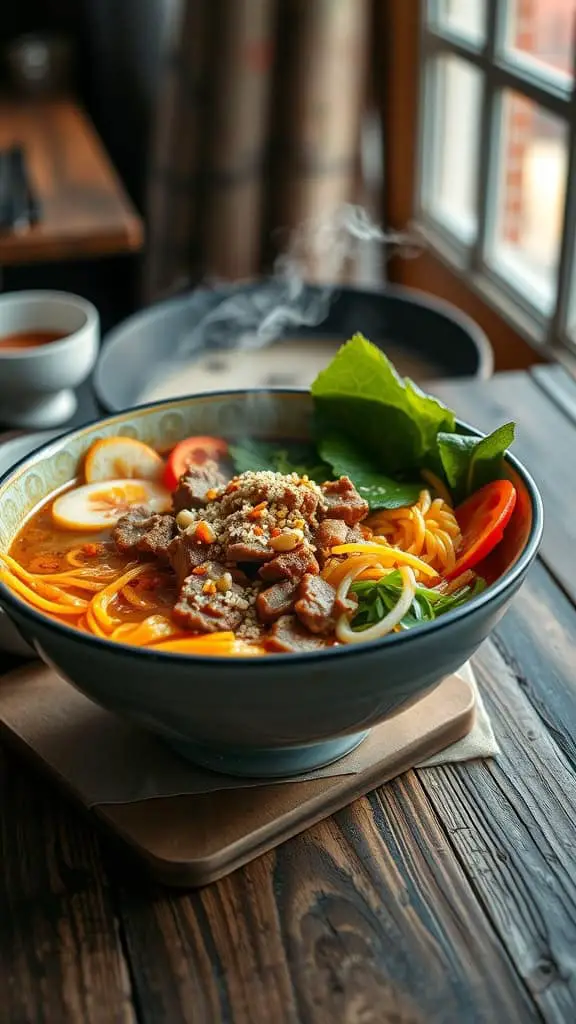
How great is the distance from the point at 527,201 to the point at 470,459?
6.42ft

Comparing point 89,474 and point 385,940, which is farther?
point 89,474

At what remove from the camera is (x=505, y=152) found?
9.34 feet

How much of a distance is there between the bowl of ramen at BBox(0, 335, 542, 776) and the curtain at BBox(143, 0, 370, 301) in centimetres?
214

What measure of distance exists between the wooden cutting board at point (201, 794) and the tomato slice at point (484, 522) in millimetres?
143

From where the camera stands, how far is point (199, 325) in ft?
7.43

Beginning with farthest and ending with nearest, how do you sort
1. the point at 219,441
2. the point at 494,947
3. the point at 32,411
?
the point at 32,411 < the point at 219,441 < the point at 494,947

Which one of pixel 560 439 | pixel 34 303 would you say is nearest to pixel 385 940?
pixel 560 439

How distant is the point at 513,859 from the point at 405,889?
A: 102 millimetres

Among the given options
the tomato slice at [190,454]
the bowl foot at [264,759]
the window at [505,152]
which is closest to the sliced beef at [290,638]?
the bowl foot at [264,759]

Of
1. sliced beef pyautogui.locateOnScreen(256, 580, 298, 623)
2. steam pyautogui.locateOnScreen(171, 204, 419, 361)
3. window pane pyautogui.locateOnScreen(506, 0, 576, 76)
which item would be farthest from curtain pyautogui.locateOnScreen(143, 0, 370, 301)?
sliced beef pyautogui.locateOnScreen(256, 580, 298, 623)

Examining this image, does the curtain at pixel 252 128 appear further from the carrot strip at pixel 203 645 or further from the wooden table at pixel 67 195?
the carrot strip at pixel 203 645

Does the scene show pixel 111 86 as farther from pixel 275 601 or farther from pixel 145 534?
pixel 275 601

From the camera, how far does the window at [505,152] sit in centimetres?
245

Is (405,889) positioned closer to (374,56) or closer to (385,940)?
(385,940)
